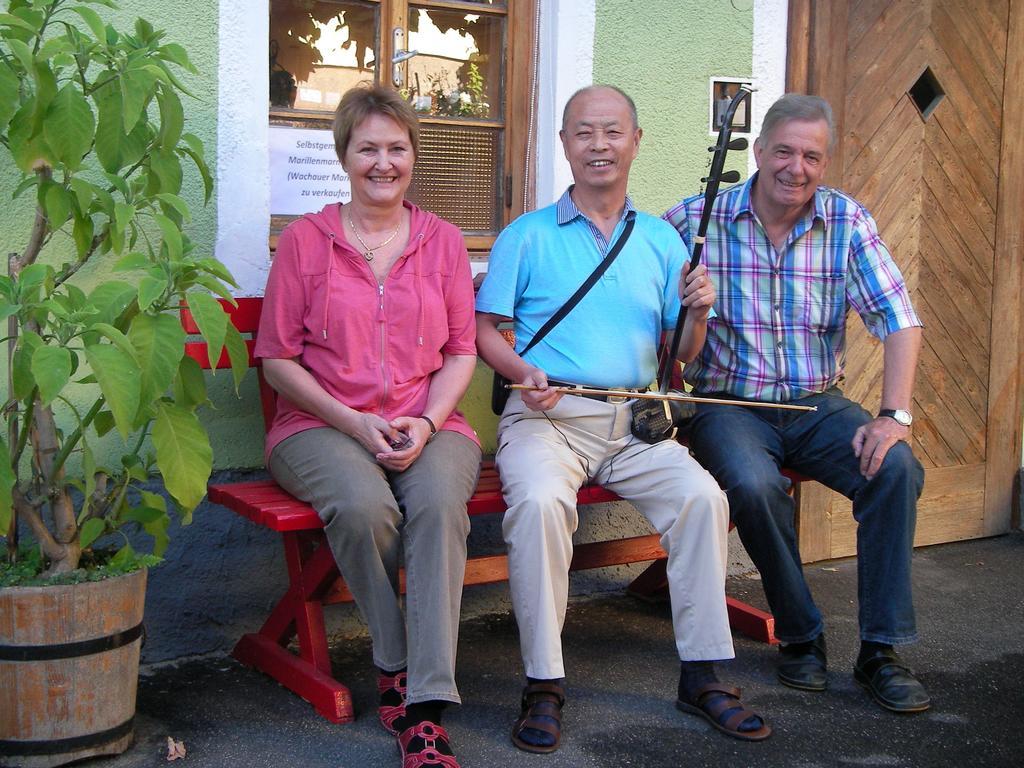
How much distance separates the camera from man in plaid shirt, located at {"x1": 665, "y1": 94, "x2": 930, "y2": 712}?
126 inches

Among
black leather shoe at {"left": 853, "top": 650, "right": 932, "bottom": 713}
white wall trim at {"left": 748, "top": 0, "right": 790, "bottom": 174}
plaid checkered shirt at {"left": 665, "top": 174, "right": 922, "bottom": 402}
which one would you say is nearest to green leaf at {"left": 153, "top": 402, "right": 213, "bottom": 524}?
plaid checkered shirt at {"left": 665, "top": 174, "right": 922, "bottom": 402}

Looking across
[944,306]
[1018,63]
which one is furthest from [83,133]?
[1018,63]

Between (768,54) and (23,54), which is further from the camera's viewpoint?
(768,54)

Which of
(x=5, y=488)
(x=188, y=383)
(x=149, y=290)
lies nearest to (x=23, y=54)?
(x=149, y=290)

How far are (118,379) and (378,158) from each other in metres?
1.04

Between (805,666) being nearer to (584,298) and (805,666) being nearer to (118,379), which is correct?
(584,298)

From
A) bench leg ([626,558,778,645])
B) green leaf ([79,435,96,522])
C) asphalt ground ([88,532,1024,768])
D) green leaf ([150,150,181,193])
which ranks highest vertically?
green leaf ([150,150,181,193])

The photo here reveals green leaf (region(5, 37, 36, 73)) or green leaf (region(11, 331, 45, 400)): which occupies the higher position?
green leaf (region(5, 37, 36, 73))

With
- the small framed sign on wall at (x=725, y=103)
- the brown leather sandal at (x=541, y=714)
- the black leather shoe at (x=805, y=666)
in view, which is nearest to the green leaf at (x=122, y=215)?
the brown leather sandal at (x=541, y=714)

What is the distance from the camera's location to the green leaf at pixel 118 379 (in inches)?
93.3

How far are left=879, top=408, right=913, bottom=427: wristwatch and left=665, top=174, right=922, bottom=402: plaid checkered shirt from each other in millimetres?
273

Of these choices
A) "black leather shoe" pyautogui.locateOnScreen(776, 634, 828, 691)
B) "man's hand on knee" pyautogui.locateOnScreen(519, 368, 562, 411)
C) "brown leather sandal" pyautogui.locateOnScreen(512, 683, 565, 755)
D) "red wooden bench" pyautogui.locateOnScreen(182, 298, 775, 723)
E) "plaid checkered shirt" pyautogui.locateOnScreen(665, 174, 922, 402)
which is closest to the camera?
"brown leather sandal" pyautogui.locateOnScreen(512, 683, 565, 755)

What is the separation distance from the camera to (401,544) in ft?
9.55

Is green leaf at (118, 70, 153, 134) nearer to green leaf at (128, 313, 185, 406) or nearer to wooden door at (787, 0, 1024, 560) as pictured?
green leaf at (128, 313, 185, 406)
